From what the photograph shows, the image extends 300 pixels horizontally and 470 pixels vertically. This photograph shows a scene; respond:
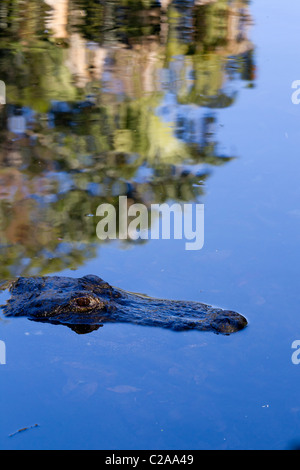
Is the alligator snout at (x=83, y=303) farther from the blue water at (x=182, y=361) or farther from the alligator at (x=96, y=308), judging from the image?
the blue water at (x=182, y=361)

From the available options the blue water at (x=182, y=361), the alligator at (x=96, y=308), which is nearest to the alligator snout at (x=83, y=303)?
the alligator at (x=96, y=308)

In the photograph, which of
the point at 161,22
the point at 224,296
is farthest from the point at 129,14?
the point at 224,296

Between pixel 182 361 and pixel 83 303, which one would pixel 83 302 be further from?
pixel 182 361

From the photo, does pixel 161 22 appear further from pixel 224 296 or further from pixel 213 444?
pixel 213 444

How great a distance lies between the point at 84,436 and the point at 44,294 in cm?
132

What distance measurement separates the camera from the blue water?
4004mm

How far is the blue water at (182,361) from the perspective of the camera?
13.1ft

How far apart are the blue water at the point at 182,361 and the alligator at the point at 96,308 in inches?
2.8

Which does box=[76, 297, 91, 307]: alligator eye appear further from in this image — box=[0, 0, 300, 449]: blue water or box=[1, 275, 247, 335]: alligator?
box=[0, 0, 300, 449]: blue water

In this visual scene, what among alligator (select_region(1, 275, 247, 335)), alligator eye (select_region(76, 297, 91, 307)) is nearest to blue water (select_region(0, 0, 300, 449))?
alligator (select_region(1, 275, 247, 335))

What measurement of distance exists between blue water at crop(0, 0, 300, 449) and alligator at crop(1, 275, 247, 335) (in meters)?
0.07

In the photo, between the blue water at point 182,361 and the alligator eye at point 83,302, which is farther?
the alligator eye at point 83,302

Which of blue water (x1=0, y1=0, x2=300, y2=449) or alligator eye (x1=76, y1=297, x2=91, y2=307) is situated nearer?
blue water (x1=0, y1=0, x2=300, y2=449)

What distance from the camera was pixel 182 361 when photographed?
4551mm
